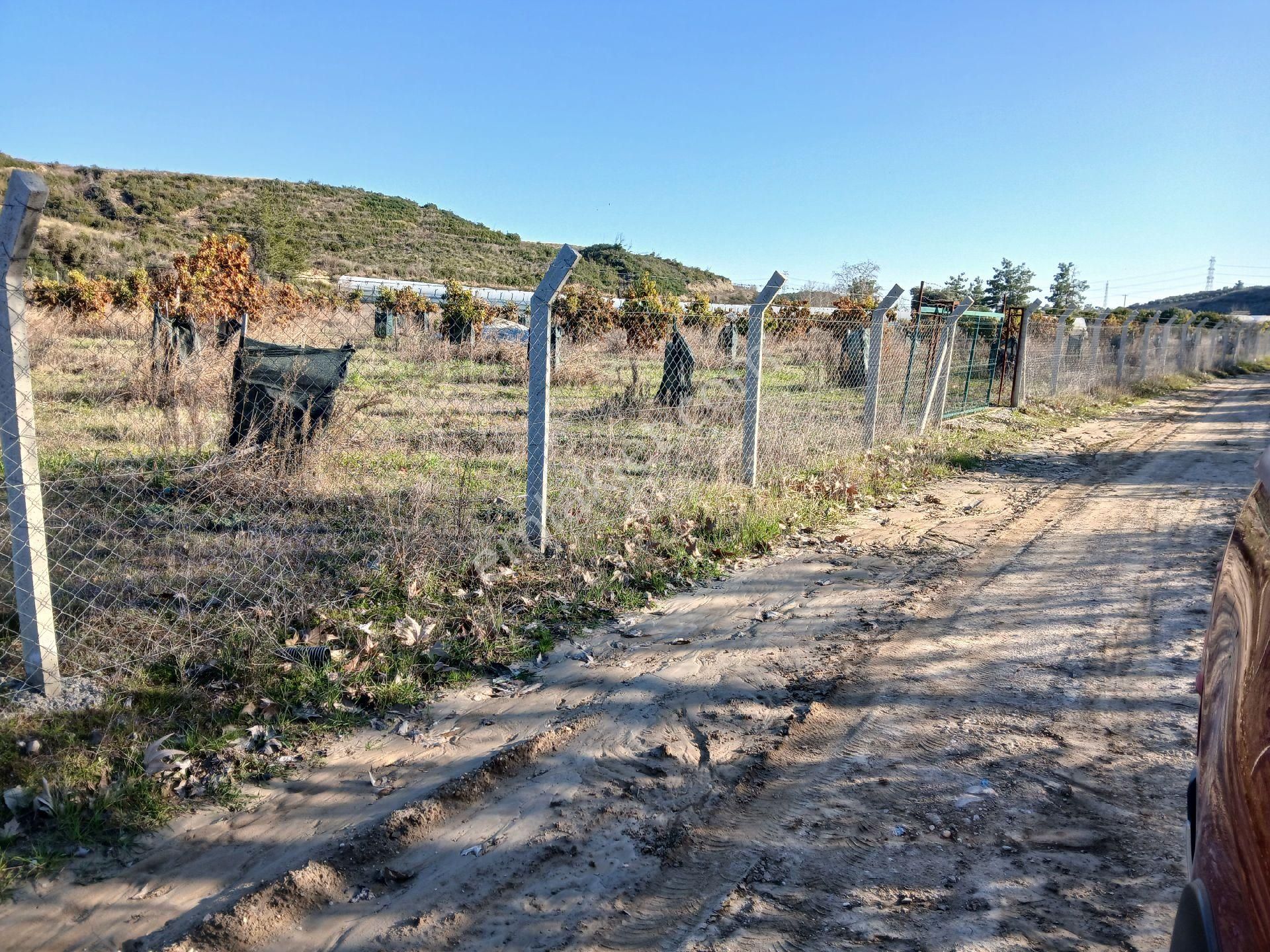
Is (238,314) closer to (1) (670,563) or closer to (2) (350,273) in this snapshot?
(1) (670,563)

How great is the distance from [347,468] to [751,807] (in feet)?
16.9

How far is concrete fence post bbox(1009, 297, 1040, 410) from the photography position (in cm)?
1595

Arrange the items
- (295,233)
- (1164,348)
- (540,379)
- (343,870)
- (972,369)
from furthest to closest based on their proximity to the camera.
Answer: (295,233)
(1164,348)
(972,369)
(540,379)
(343,870)

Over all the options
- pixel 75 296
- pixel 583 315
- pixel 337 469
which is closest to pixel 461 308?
pixel 583 315

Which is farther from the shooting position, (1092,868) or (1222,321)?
(1222,321)

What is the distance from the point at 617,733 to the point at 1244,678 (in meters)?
2.68

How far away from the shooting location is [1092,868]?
2.77 m

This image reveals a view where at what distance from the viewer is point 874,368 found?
9.94m

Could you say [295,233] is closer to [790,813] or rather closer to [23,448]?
[23,448]

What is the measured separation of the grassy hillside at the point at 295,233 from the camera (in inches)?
1722

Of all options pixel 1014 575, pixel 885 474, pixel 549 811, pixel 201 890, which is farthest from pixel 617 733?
pixel 885 474

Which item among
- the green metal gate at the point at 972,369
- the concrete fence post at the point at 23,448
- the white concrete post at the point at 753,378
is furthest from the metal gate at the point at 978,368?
the concrete fence post at the point at 23,448

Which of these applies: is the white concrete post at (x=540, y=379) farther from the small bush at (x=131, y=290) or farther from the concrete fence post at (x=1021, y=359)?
the small bush at (x=131, y=290)

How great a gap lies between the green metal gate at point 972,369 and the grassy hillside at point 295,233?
111ft
